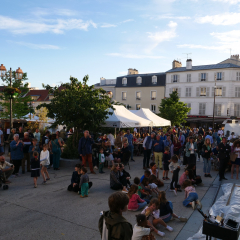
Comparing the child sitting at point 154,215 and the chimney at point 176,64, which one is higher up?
the chimney at point 176,64

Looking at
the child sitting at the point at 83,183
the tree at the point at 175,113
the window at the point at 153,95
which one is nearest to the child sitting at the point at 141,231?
the child sitting at the point at 83,183

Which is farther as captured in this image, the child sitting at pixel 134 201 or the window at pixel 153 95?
the window at pixel 153 95

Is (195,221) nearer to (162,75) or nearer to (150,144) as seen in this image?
(150,144)

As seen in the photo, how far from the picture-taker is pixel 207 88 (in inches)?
1487

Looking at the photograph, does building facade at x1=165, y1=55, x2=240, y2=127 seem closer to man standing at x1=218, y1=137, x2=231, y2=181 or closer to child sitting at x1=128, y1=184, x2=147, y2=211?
man standing at x1=218, y1=137, x2=231, y2=181

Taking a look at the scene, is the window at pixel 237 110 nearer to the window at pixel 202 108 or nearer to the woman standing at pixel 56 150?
the window at pixel 202 108

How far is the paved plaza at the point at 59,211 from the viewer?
4621mm

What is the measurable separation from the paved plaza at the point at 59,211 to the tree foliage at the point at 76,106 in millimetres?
3473

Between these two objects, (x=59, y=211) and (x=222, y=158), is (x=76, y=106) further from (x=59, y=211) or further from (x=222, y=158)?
(x=222, y=158)

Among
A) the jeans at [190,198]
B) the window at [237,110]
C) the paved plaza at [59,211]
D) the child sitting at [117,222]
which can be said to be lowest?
the paved plaza at [59,211]

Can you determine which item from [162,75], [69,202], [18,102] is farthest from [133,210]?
[162,75]

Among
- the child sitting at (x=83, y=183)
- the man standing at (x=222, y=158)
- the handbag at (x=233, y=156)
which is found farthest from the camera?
the handbag at (x=233, y=156)

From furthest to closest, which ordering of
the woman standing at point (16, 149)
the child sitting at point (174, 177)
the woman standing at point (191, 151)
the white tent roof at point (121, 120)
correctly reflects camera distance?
the white tent roof at point (121, 120) < the woman standing at point (191, 151) < the woman standing at point (16, 149) < the child sitting at point (174, 177)

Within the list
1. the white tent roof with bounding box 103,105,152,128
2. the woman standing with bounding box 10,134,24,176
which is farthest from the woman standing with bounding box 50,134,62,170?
the white tent roof with bounding box 103,105,152,128
